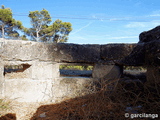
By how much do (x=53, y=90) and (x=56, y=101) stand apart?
196 mm

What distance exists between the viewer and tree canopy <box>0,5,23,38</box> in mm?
14781

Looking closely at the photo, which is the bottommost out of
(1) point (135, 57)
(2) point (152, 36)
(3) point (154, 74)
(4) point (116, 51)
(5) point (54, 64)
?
(3) point (154, 74)

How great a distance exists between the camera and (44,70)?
227 cm

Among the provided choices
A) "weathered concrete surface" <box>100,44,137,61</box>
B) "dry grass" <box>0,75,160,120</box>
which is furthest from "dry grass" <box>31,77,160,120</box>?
"weathered concrete surface" <box>100,44,137,61</box>

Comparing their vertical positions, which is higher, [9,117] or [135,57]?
[135,57]

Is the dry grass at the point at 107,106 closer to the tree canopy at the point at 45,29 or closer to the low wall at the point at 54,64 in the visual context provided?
the low wall at the point at 54,64

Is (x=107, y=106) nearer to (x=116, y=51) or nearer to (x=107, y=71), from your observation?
(x=107, y=71)

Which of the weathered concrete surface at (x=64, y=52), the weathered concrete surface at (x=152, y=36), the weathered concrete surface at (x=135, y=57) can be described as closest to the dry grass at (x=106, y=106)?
the weathered concrete surface at (x=135, y=57)

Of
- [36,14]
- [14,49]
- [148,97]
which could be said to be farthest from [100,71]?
[36,14]

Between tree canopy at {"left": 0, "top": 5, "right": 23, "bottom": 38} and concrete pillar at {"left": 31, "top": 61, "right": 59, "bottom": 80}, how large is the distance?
14690 millimetres

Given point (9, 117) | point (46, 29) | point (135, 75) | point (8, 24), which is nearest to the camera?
point (9, 117)

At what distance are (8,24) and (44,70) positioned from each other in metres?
16.5

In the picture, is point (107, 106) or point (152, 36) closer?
point (107, 106)

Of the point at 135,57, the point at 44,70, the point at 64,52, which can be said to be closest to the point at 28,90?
the point at 44,70
